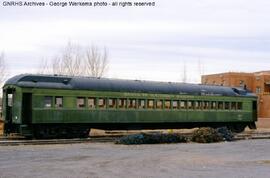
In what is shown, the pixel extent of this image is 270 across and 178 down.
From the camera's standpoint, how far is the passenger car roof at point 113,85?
2458 centimetres

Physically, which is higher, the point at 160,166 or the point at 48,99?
the point at 48,99

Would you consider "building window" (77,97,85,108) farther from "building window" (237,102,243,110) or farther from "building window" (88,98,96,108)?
"building window" (237,102,243,110)

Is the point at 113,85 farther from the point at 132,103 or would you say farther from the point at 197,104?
the point at 197,104

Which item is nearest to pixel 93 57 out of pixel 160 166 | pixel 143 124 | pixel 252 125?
pixel 252 125

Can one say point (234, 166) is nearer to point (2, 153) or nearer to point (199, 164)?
point (199, 164)

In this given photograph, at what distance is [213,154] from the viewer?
19562 mm

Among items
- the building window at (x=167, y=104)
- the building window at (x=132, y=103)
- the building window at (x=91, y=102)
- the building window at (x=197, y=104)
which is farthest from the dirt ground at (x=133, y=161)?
the building window at (x=197, y=104)

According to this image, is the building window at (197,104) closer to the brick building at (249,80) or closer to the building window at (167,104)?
the building window at (167,104)

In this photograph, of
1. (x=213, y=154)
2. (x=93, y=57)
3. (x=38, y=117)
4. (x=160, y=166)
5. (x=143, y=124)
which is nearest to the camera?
(x=160, y=166)

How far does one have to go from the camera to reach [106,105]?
88.1 feet

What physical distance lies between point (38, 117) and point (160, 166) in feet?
34.5

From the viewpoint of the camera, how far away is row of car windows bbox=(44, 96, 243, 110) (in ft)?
84.1

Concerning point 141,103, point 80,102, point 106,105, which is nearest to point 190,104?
point 141,103

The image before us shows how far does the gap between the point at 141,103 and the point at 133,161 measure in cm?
1208
